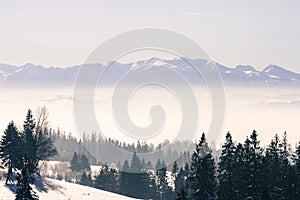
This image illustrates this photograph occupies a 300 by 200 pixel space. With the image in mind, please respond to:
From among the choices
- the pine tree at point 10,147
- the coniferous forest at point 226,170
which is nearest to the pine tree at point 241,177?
the coniferous forest at point 226,170

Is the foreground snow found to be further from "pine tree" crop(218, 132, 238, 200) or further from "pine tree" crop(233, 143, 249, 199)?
"pine tree" crop(233, 143, 249, 199)

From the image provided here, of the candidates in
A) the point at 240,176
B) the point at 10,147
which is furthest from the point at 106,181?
the point at 240,176

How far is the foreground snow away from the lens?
96.7m

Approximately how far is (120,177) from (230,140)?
80.5 meters

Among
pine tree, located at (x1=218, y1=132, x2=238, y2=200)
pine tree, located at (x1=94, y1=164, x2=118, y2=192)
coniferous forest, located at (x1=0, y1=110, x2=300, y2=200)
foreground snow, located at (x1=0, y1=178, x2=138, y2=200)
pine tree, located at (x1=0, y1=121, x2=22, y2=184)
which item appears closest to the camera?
coniferous forest, located at (x1=0, y1=110, x2=300, y2=200)

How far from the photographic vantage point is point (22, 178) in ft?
167

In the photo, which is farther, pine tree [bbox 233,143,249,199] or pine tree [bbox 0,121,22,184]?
pine tree [bbox 0,121,22,184]

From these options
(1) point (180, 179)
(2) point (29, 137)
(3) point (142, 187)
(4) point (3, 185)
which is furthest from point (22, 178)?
(1) point (180, 179)

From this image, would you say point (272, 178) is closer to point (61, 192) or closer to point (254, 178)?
point (254, 178)

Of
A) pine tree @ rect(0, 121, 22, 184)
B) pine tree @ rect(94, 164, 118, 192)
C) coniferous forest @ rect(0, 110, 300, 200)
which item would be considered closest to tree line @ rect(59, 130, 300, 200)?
coniferous forest @ rect(0, 110, 300, 200)

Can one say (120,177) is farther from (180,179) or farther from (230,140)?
(230,140)

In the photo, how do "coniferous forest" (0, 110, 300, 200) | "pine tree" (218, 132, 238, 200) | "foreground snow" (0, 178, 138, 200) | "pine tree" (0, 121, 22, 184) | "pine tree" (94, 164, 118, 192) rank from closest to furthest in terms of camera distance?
"coniferous forest" (0, 110, 300, 200) < "pine tree" (218, 132, 238, 200) < "foreground snow" (0, 178, 138, 200) < "pine tree" (0, 121, 22, 184) < "pine tree" (94, 164, 118, 192)

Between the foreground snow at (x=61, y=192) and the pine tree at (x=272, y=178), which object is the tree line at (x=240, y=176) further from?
the foreground snow at (x=61, y=192)

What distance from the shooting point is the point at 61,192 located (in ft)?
350
